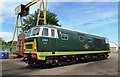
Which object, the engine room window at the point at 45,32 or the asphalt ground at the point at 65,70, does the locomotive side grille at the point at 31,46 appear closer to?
the engine room window at the point at 45,32

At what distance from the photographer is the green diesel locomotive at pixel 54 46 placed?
13781 mm

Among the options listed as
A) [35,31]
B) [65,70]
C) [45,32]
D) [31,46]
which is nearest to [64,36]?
[45,32]

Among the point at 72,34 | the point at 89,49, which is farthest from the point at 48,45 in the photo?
the point at 89,49

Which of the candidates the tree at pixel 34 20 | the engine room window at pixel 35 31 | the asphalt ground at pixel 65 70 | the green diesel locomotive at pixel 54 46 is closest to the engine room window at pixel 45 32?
the green diesel locomotive at pixel 54 46

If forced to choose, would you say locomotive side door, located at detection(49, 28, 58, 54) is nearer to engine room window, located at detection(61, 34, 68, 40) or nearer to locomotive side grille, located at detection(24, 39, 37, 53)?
engine room window, located at detection(61, 34, 68, 40)

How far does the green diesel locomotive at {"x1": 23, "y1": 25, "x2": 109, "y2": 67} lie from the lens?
1378cm

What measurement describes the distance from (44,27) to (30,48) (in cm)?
192

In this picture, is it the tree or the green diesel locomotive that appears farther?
the tree

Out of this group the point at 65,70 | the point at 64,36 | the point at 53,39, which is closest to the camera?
the point at 65,70

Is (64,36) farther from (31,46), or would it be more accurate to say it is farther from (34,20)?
(34,20)

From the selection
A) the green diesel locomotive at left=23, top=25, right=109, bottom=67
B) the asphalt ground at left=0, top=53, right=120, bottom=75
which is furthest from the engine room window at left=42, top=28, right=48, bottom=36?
the asphalt ground at left=0, top=53, right=120, bottom=75

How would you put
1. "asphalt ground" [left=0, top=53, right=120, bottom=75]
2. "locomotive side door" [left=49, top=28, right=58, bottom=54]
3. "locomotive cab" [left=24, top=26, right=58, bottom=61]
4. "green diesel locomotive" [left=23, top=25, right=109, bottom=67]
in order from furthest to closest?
"locomotive side door" [left=49, top=28, right=58, bottom=54]
"green diesel locomotive" [left=23, top=25, right=109, bottom=67]
"locomotive cab" [left=24, top=26, right=58, bottom=61]
"asphalt ground" [left=0, top=53, right=120, bottom=75]

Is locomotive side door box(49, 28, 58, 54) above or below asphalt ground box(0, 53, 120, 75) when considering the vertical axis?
above

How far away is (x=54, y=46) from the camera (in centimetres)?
1477
